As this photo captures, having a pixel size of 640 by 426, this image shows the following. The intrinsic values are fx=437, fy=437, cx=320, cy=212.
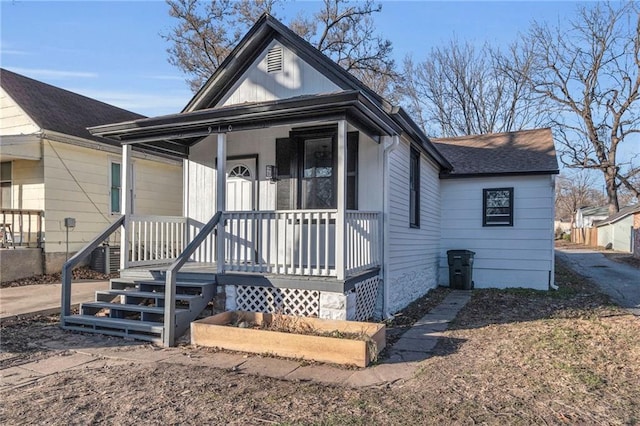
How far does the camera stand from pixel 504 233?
37.5 ft

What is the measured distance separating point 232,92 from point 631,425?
800 centimetres

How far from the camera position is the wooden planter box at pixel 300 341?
15.9 ft

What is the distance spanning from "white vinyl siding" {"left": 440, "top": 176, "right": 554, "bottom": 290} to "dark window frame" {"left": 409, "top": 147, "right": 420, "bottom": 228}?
273cm

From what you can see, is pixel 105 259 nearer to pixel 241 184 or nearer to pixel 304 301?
pixel 241 184

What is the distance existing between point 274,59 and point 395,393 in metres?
6.55

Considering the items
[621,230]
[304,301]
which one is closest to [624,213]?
[621,230]

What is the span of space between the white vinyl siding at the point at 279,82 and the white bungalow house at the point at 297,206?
23 millimetres

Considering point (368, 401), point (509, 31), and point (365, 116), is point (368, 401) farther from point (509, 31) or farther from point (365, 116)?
point (509, 31)

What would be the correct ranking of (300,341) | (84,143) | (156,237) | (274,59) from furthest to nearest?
(84,143) → (274,59) → (156,237) → (300,341)

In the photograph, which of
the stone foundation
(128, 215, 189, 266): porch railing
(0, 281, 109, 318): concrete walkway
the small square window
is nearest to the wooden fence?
the small square window

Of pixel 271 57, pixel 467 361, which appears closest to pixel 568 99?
pixel 271 57

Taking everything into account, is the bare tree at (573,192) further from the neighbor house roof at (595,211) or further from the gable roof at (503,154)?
the gable roof at (503,154)

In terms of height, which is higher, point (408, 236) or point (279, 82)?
point (279, 82)

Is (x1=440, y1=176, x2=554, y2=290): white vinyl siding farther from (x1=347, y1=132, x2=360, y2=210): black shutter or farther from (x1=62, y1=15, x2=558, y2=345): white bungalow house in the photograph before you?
(x1=347, y1=132, x2=360, y2=210): black shutter
